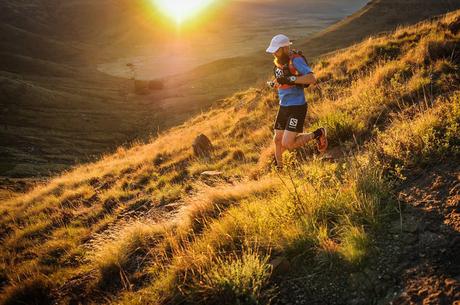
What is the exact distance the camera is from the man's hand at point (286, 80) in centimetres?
625

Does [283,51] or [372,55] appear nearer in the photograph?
[283,51]

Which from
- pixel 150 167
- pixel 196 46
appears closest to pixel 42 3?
pixel 196 46

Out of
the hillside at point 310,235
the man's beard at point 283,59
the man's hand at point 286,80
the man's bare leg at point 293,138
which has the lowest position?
the hillside at point 310,235

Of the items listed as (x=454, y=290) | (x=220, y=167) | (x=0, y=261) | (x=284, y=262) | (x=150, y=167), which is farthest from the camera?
(x=150, y=167)

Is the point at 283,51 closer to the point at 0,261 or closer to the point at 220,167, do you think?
the point at 220,167

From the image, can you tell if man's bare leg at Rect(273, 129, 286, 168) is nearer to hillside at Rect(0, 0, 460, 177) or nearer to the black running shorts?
the black running shorts

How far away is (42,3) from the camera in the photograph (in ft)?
648

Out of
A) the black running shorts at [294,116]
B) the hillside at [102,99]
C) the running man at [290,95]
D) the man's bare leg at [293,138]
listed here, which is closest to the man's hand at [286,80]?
the running man at [290,95]

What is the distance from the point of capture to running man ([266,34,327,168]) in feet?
20.6

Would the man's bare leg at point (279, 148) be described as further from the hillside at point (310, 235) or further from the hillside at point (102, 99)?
the hillside at point (102, 99)

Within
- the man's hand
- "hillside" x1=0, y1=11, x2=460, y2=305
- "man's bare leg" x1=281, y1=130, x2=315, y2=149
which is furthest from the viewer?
"man's bare leg" x1=281, y1=130, x2=315, y2=149

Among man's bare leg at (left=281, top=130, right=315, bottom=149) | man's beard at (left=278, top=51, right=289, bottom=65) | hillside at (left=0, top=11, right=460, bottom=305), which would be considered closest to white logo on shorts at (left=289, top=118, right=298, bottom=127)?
man's bare leg at (left=281, top=130, right=315, bottom=149)

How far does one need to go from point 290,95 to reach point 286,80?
1.27 ft

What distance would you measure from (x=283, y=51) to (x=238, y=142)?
18.5 feet
